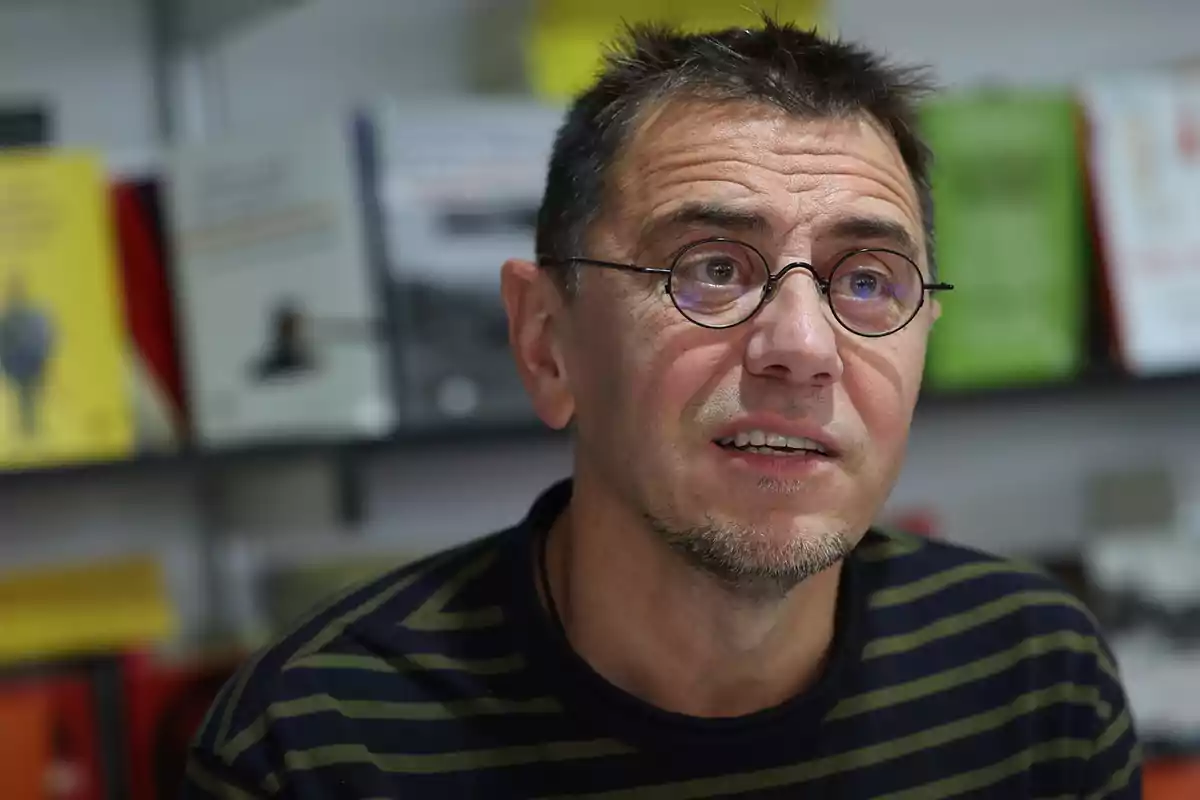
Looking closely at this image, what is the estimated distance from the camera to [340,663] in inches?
39.4

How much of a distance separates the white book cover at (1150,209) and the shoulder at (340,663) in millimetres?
1026

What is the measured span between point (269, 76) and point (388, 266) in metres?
0.49

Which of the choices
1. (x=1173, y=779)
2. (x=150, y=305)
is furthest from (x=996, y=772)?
(x=150, y=305)

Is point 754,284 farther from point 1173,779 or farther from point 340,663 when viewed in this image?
point 1173,779

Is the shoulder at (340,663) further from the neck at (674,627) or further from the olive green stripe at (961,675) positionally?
the olive green stripe at (961,675)

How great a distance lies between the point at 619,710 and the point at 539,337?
0.31 m

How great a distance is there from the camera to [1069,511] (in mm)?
2041

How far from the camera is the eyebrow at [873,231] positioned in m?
0.94

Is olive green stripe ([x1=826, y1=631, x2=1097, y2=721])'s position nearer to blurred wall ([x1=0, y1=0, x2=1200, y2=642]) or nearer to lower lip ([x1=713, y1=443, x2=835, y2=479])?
lower lip ([x1=713, y1=443, x2=835, y2=479])

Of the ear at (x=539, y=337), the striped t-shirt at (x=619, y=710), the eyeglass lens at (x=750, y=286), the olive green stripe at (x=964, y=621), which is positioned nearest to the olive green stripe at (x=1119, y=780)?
the striped t-shirt at (x=619, y=710)

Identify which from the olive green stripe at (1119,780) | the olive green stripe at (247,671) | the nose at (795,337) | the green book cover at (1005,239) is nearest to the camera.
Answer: the nose at (795,337)

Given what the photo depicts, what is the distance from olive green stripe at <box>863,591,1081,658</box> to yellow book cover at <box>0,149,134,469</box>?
896mm

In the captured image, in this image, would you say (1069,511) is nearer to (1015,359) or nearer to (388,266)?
(1015,359)

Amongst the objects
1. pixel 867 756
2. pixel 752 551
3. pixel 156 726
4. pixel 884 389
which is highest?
pixel 884 389
